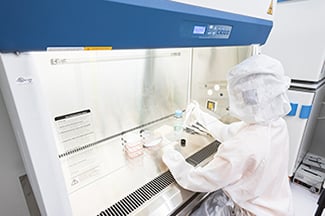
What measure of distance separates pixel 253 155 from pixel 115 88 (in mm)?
780

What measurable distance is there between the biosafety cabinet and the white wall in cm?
17

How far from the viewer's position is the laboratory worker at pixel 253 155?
2.48 feet

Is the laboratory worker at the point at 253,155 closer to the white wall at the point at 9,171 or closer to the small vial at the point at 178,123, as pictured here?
the small vial at the point at 178,123

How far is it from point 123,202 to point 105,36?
65 cm

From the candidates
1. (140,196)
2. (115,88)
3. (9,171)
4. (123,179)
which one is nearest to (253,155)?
(140,196)

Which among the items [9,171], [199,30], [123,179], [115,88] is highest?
[199,30]

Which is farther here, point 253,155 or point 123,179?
point 123,179

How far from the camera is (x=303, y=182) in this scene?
1.92m

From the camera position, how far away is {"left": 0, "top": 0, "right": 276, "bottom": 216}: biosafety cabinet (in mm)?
351

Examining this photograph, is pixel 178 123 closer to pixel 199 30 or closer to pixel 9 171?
pixel 199 30

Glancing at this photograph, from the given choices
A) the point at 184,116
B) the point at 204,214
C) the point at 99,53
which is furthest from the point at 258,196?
the point at 99,53

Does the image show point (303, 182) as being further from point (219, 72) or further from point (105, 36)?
point (105, 36)

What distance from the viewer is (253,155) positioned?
735mm

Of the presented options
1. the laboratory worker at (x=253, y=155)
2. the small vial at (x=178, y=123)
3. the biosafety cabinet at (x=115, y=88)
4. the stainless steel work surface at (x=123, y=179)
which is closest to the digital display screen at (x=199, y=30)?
the biosafety cabinet at (x=115, y=88)
